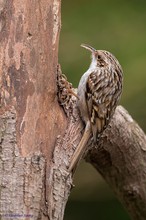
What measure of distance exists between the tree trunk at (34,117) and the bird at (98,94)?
0.09 metres

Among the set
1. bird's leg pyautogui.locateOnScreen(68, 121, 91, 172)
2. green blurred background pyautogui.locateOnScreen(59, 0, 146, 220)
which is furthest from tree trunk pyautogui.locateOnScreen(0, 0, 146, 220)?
green blurred background pyautogui.locateOnScreen(59, 0, 146, 220)

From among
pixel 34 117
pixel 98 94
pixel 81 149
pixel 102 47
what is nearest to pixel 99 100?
pixel 98 94

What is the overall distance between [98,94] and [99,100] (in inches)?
2.0

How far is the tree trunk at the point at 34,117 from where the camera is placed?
3.86 metres

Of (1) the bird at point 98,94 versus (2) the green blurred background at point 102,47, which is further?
(2) the green blurred background at point 102,47

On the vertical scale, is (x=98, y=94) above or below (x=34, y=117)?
below

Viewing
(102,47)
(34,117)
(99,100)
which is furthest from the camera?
(102,47)

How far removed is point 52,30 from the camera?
4156 millimetres

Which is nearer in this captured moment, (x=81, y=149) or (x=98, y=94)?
(x=81, y=149)

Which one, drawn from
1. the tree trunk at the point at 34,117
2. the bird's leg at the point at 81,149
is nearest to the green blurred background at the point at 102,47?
the bird's leg at the point at 81,149

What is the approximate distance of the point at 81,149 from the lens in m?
4.19

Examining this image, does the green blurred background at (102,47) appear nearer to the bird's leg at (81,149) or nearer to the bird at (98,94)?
the bird at (98,94)

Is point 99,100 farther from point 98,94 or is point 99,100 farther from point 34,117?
point 34,117

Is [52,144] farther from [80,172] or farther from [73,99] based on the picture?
[80,172]
